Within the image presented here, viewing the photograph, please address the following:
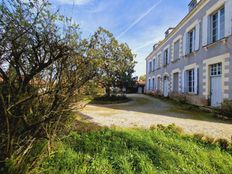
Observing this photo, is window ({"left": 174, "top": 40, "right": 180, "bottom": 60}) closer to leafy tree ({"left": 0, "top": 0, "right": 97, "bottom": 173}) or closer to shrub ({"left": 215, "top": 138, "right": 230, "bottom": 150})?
shrub ({"left": 215, "top": 138, "right": 230, "bottom": 150})

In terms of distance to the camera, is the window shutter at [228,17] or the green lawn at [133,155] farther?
the window shutter at [228,17]

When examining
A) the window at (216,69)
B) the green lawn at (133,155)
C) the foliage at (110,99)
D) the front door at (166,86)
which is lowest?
the green lawn at (133,155)

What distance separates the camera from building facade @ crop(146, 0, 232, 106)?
876 centimetres

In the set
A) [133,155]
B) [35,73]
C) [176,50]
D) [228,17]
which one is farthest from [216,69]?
[35,73]

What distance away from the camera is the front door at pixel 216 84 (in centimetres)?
947

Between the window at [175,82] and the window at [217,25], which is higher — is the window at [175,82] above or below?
below

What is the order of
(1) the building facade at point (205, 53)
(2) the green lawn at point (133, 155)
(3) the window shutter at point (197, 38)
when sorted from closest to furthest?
Answer: (2) the green lawn at point (133, 155) → (1) the building facade at point (205, 53) → (3) the window shutter at point (197, 38)

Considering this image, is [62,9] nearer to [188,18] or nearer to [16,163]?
[16,163]

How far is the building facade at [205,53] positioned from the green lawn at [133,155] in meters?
5.72

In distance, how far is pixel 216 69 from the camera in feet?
32.3

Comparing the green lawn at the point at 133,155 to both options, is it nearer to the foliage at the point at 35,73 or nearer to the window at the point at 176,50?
the foliage at the point at 35,73

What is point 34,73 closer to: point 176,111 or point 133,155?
point 133,155

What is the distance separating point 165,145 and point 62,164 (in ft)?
6.89

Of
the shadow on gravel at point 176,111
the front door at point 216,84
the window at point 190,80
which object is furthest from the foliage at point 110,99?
the front door at point 216,84
